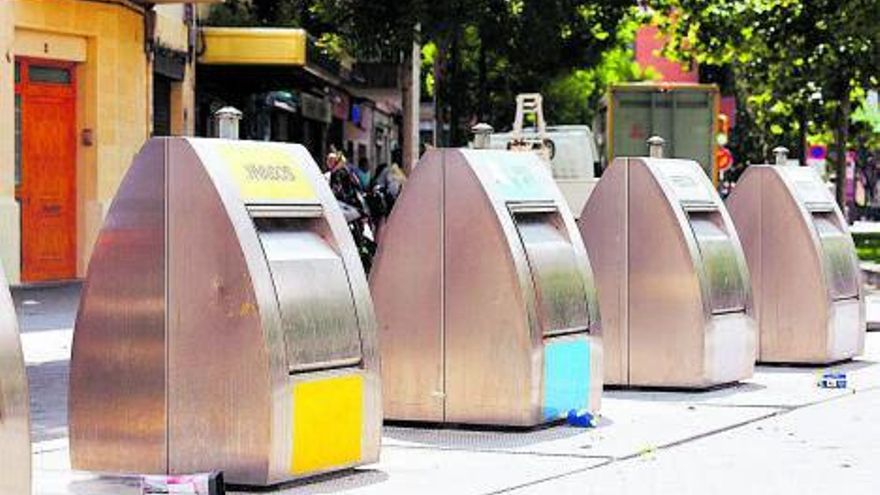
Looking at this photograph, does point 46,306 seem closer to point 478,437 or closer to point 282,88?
point 478,437

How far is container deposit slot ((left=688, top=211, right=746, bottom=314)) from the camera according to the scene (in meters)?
12.0

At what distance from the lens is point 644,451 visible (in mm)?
9430

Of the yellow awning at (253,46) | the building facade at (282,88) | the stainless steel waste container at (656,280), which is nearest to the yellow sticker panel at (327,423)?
the stainless steel waste container at (656,280)

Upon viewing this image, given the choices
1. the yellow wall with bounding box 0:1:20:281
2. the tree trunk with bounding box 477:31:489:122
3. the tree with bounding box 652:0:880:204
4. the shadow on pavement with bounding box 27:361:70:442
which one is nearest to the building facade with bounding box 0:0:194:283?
the yellow wall with bounding box 0:1:20:281

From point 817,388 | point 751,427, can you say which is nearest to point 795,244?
point 817,388

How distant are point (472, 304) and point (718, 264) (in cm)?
260

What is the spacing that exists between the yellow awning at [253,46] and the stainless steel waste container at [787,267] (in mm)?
17346

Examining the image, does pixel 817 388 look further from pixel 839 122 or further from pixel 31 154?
pixel 839 122

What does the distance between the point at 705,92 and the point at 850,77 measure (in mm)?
4384

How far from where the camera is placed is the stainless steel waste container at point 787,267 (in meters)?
13.6

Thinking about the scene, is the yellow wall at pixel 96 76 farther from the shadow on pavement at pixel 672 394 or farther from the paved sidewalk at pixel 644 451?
the shadow on pavement at pixel 672 394

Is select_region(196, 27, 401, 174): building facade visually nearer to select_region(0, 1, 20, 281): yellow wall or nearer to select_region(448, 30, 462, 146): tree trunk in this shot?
select_region(448, 30, 462, 146): tree trunk

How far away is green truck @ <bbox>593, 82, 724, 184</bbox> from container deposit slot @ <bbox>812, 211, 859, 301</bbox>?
2351 centimetres

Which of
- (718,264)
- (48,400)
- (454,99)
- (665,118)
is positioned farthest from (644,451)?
(454,99)
